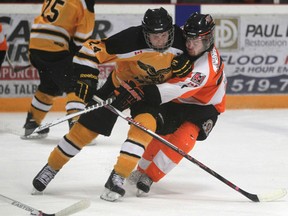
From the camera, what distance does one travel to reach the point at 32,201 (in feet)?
10.5

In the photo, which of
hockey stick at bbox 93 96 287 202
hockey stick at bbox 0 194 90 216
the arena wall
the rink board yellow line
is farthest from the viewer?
the rink board yellow line

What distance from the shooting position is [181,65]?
332 cm

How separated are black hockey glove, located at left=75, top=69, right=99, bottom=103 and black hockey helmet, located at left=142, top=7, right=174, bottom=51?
0.96 ft

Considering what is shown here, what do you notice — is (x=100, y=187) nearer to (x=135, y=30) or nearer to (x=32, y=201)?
(x=32, y=201)

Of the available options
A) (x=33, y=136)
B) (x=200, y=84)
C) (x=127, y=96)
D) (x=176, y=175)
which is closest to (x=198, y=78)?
(x=200, y=84)

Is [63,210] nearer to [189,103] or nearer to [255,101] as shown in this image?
[189,103]

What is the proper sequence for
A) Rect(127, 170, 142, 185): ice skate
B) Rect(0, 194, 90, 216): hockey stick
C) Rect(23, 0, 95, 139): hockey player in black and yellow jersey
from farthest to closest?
1. Rect(23, 0, 95, 139): hockey player in black and yellow jersey
2. Rect(127, 170, 142, 185): ice skate
3. Rect(0, 194, 90, 216): hockey stick

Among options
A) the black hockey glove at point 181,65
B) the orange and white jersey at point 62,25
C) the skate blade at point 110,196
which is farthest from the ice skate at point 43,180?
the orange and white jersey at point 62,25

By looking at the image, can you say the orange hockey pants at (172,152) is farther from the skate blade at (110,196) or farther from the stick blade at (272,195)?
the stick blade at (272,195)

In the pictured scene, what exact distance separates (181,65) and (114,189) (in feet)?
1.99

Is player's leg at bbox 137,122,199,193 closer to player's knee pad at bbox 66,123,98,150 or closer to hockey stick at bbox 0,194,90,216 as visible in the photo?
player's knee pad at bbox 66,123,98,150

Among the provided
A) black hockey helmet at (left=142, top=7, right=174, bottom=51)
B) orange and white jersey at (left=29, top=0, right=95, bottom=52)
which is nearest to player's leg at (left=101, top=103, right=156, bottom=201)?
black hockey helmet at (left=142, top=7, right=174, bottom=51)

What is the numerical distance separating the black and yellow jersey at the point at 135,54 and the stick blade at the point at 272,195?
672 millimetres

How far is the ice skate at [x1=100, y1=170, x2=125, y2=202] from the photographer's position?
10.5 feet
